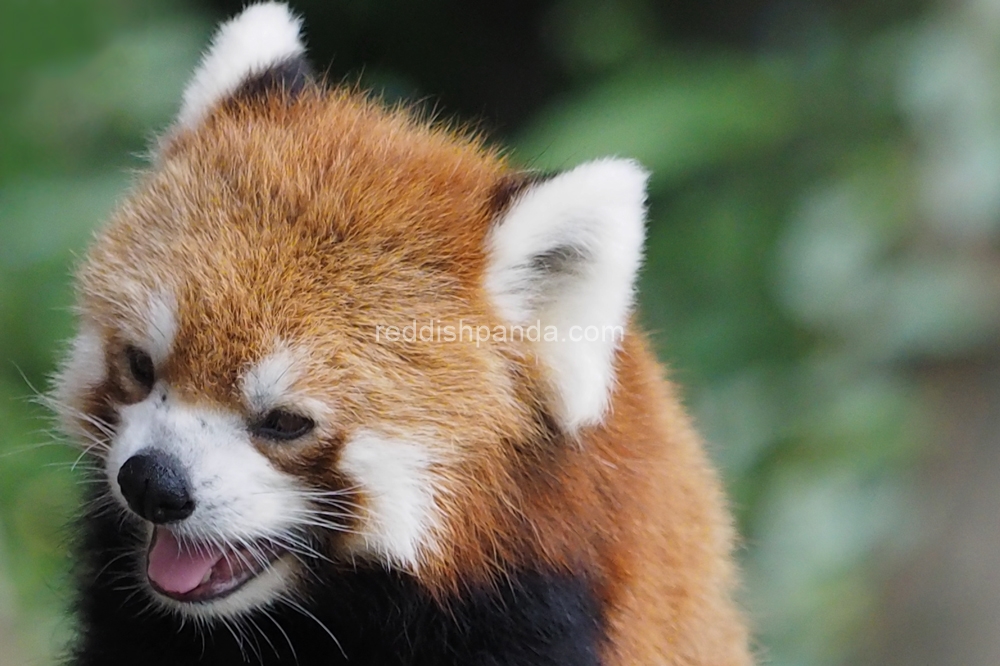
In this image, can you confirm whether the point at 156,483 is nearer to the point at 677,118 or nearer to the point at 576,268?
the point at 576,268

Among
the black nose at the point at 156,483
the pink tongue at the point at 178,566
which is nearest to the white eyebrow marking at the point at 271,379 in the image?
the black nose at the point at 156,483

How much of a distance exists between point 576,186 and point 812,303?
103 cm

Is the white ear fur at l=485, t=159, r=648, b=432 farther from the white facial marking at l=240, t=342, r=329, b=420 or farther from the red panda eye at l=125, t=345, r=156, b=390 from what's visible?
the red panda eye at l=125, t=345, r=156, b=390

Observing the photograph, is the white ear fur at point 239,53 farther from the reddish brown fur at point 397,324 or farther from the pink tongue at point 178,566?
the pink tongue at point 178,566

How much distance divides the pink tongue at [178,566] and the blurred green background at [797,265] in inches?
31.0

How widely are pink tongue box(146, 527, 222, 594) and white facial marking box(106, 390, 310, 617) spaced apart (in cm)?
5

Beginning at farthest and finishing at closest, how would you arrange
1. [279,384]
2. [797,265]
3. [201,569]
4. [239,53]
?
[797,265]
[239,53]
[201,569]
[279,384]

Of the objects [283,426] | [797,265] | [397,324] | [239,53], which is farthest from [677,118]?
[283,426]

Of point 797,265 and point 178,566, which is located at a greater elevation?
point 797,265

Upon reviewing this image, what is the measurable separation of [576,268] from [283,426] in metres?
0.34

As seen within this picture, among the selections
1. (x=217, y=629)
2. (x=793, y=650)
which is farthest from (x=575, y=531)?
(x=793, y=650)

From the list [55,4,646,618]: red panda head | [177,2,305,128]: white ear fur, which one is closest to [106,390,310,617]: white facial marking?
[55,4,646,618]: red panda head

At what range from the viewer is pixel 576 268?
1244mm

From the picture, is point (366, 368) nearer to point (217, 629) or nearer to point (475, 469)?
point (475, 469)
